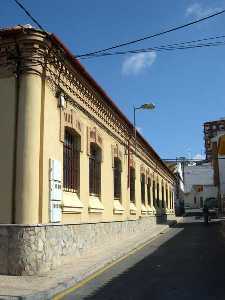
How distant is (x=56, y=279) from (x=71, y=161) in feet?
18.1

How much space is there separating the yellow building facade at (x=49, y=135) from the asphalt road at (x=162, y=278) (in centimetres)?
240

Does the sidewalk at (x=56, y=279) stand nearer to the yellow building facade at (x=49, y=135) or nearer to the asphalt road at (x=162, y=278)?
the asphalt road at (x=162, y=278)

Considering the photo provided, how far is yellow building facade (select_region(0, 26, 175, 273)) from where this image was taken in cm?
1230

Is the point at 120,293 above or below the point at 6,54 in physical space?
below

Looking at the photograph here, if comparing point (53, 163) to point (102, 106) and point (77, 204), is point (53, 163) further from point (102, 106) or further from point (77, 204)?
point (102, 106)

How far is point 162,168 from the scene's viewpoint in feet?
142

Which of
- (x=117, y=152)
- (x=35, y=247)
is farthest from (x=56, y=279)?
(x=117, y=152)

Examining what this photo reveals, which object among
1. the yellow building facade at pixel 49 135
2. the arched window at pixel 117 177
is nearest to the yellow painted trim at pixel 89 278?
the yellow building facade at pixel 49 135

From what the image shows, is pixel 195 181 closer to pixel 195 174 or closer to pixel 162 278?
pixel 195 174

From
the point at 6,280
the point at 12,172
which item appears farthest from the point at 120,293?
the point at 12,172

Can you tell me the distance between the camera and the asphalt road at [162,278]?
9.34m

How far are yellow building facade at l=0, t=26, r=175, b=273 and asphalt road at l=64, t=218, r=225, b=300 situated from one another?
2.40 meters

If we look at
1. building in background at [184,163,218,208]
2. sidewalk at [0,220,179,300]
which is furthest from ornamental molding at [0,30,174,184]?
building in background at [184,163,218,208]

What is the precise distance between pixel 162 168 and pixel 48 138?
30841 mm
